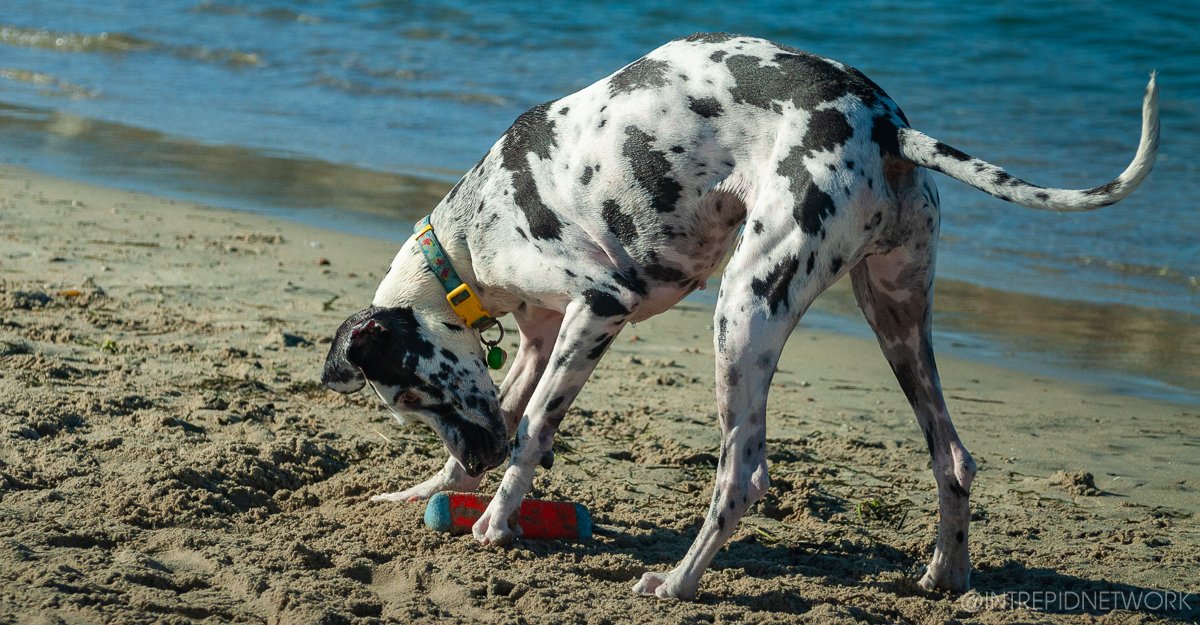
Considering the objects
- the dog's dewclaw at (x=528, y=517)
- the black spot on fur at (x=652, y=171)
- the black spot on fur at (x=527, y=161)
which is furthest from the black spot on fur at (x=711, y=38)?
the dog's dewclaw at (x=528, y=517)

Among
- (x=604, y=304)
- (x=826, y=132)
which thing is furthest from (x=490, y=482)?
(x=826, y=132)

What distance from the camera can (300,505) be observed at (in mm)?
3857

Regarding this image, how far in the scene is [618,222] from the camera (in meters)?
3.53

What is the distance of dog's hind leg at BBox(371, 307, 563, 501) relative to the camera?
3.98 metres

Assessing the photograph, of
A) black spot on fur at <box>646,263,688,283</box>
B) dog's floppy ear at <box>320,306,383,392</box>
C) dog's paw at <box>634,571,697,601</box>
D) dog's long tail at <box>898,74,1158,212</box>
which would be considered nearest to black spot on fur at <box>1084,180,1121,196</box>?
dog's long tail at <box>898,74,1158,212</box>

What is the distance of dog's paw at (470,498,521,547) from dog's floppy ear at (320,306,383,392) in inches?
26.9

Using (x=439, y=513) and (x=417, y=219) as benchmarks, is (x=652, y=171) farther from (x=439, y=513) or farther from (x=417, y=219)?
(x=417, y=219)

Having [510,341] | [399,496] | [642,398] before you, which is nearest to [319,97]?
[510,341]

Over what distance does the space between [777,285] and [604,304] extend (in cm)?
67

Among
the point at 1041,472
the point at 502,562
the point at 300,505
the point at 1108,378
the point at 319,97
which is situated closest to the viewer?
the point at 502,562

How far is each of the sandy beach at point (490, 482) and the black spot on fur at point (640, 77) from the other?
1.69 metres

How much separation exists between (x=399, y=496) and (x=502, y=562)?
2.22ft

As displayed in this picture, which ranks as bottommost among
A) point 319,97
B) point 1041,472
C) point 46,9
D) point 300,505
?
point 300,505

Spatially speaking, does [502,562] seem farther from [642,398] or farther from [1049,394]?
[1049,394]
